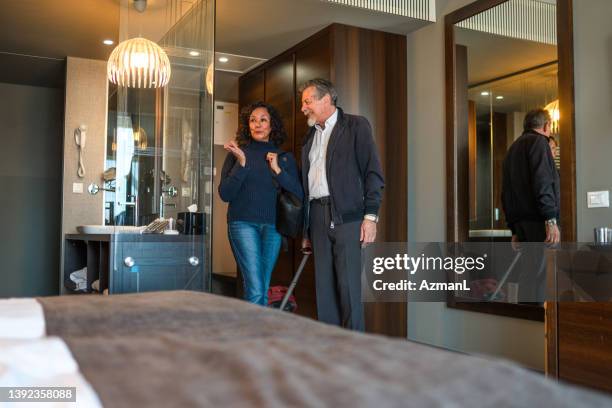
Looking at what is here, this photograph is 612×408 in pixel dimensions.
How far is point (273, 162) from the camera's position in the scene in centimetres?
321

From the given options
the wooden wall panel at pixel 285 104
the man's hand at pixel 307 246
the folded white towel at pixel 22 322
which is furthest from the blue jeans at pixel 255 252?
the folded white towel at pixel 22 322

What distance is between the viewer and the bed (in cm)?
51

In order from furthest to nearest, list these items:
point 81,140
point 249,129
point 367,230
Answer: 1. point 81,140
2. point 249,129
3. point 367,230

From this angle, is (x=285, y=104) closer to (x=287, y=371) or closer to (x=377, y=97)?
(x=377, y=97)

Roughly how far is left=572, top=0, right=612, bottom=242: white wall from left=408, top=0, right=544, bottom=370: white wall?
930 millimetres

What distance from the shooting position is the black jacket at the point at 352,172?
9.42 feet

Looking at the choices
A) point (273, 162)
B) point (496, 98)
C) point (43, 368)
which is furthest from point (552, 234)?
point (43, 368)

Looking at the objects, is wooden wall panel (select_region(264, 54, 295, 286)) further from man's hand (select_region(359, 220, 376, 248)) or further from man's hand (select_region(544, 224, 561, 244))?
man's hand (select_region(544, 224, 561, 244))

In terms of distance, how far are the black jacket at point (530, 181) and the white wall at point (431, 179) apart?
1.99ft

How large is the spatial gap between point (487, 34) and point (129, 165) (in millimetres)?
2285

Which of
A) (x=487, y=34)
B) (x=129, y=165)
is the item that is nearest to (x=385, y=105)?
(x=487, y=34)

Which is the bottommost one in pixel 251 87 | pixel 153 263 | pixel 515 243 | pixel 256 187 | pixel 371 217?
pixel 153 263

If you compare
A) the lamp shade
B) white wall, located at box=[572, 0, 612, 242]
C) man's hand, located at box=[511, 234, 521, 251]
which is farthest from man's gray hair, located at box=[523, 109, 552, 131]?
the lamp shade

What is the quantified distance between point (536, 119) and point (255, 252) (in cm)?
168
